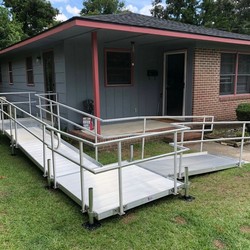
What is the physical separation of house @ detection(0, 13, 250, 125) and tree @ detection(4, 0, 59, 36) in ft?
53.6

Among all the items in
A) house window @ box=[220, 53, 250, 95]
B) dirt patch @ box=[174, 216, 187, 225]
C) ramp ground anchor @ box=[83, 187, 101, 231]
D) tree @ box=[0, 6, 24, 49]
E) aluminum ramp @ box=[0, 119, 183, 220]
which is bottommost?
dirt patch @ box=[174, 216, 187, 225]

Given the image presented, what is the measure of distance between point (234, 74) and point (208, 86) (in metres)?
1.45

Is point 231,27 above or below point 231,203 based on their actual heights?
above

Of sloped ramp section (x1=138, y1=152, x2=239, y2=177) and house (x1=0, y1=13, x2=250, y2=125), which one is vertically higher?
house (x1=0, y1=13, x2=250, y2=125)

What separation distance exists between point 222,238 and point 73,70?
5.71 m

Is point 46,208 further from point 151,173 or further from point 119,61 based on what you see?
point 119,61

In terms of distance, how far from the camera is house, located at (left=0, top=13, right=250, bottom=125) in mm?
7289

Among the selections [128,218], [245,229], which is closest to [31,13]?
[128,218]

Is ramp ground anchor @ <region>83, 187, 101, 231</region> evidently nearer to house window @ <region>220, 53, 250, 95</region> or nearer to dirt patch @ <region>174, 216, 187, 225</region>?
dirt patch @ <region>174, 216, 187, 225</region>

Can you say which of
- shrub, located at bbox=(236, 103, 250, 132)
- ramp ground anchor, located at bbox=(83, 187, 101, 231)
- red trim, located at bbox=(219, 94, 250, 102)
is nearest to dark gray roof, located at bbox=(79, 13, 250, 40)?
red trim, located at bbox=(219, 94, 250, 102)

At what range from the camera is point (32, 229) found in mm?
3008

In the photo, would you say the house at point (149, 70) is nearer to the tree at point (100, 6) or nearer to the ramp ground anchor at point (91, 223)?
the ramp ground anchor at point (91, 223)

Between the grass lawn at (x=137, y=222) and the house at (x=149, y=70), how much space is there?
3.79m

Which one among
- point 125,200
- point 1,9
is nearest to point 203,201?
point 125,200
